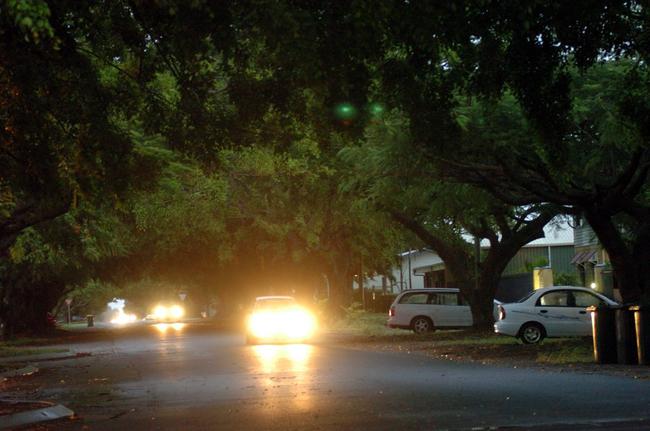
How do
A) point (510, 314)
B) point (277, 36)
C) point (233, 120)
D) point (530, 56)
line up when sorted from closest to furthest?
1. point (277, 36)
2. point (530, 56)
3. point (233, 120)
4. point (510, 314)

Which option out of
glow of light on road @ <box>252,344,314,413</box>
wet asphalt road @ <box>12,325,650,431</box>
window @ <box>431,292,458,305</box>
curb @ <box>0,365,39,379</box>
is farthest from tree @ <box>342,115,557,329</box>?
curb @ <box>0,365,39,379</box>

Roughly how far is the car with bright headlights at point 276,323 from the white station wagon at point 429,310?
5.03m

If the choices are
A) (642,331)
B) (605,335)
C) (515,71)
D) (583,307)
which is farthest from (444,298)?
(515,71)

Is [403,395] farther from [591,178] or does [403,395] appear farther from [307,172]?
[307,172]

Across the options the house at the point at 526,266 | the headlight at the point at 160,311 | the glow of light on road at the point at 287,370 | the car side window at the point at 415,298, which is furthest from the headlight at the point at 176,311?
the glow of light on road at the point at 287,370

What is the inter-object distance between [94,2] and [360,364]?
1148cm

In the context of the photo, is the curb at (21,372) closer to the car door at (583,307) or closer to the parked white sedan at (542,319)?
the parked white sedan at (542,319)

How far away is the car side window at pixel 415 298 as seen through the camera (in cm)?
3406

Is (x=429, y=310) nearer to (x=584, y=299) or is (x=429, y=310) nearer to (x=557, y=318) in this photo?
(x=584, y=299)

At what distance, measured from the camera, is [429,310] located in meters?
34.0

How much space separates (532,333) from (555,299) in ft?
4.20

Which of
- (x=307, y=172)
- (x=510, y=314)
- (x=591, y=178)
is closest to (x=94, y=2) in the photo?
(x=591, y=178)

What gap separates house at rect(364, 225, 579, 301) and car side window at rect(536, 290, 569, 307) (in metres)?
13.2

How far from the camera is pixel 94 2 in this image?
10.1m
